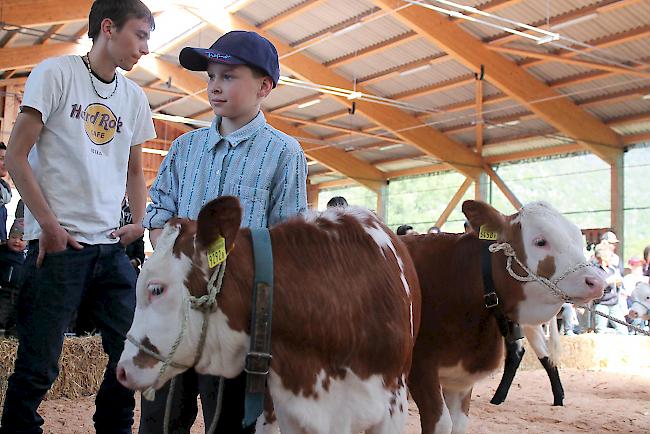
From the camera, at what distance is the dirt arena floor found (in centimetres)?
582

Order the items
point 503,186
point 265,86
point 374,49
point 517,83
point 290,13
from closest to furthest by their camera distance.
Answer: point 265,86 < point 290,13 < point 517,83 < point 374,49 < point 503,186

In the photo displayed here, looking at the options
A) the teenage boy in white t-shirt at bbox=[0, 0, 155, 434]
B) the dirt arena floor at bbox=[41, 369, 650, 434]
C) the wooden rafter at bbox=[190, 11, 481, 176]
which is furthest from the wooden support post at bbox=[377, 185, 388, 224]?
the teenage boy in white t-shirt at bbox=[0, 0, 155, 434]

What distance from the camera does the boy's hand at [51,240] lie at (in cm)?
279

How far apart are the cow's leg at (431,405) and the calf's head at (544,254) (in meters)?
0.61

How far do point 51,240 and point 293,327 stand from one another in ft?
3.86

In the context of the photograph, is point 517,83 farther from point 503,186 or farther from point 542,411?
point 542,411

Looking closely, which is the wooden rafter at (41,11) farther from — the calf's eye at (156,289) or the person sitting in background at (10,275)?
the calf's eye at (156,289)

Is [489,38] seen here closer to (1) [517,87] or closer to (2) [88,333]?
(1) [517,87]

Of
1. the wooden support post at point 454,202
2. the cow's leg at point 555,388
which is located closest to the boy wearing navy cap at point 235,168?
the cow's leg at point 555,388

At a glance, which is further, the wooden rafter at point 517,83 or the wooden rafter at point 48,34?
the wooden rafter at point 48,34

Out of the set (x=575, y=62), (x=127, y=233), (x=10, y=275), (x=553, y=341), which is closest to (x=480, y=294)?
(x=127, y=233)

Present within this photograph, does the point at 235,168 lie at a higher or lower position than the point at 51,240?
higher

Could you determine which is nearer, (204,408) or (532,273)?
(204,408)

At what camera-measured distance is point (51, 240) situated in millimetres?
2811
